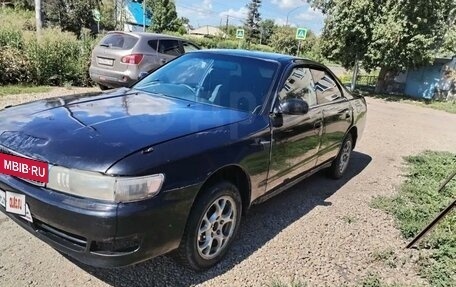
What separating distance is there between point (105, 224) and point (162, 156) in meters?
0.51

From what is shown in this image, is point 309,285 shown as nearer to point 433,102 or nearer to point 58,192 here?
point 58,192

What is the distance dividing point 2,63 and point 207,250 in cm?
914

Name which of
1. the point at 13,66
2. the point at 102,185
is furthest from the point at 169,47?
the point at 102,185

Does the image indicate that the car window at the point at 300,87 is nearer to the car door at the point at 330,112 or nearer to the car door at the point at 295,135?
the car door at the point at 295,135

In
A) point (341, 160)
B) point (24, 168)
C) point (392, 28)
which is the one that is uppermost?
point (392, 28)

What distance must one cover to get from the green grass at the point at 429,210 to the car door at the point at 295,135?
1211 millimetres

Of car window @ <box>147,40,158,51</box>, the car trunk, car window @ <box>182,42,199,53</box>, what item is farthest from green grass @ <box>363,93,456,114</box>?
the car trunk

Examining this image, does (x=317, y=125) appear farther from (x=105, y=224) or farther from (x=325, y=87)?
(x=105, y=224)

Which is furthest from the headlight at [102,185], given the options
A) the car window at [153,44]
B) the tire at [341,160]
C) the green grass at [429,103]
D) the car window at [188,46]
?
the green grass at [429,103]

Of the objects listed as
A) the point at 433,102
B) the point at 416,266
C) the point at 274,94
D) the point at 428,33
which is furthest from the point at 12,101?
the point at 433,102

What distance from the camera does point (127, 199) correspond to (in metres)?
2.22

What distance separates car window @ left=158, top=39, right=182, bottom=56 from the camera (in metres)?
10.1

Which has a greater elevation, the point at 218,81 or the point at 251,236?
the point at 218,81

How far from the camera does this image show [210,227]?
2889 mm
